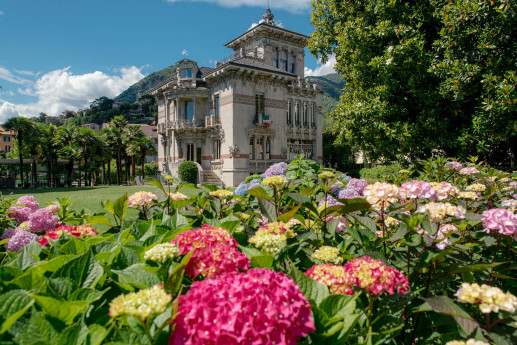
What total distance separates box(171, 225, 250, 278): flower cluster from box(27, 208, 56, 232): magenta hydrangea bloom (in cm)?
172

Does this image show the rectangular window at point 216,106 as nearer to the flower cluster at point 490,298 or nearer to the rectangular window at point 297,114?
the rectangular window at point 297,114

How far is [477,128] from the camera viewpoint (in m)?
8.83

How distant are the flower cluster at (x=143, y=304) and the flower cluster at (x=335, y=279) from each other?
709mm

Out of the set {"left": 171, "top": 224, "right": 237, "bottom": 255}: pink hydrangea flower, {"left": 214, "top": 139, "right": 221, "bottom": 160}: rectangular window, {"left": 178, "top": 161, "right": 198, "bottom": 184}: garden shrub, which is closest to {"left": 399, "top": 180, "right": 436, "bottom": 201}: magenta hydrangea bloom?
{"left": 171, "top": 224, "right": 237, "bottom": 255}: pink hydrangea flower

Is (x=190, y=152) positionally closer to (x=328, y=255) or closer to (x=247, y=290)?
(x=328, y=255)

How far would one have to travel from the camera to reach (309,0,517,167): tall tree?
8.38 metres

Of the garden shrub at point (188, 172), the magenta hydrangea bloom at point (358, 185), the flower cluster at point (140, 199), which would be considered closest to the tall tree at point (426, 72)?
the magenta hydrangea bloom at point (358, 185)

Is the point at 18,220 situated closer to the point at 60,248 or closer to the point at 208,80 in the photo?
the point at 60,248

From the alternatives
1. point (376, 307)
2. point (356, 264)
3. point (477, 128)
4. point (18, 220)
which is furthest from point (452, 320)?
point (477, 128)

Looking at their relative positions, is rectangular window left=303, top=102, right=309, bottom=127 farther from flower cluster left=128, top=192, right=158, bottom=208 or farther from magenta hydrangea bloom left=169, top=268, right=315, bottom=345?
magenta hydrangea bloom left=169, top=268, right=315, bottom=345

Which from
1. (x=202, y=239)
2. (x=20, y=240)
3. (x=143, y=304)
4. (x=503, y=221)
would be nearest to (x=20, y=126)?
(x=20, y=240)

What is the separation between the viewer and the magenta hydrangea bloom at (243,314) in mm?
881

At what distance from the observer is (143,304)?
3.06 feet

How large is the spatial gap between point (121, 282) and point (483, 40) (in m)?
11.5
